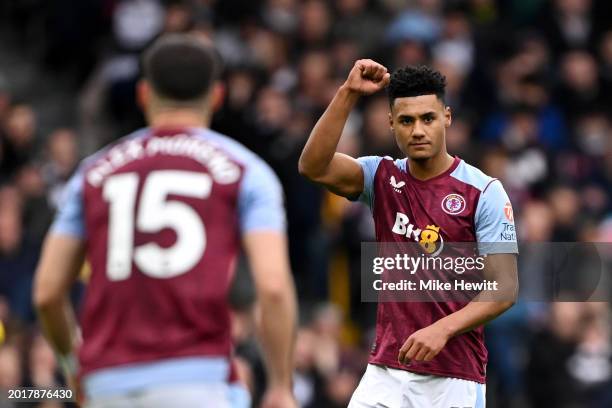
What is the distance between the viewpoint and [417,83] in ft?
24.7

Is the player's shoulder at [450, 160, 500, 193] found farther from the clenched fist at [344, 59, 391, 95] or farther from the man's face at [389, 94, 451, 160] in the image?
the clenched fist at [344, 59, 391, 95]

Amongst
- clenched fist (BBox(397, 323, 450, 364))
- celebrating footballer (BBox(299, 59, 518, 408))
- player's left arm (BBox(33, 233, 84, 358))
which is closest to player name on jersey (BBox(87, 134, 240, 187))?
player's left arm (BBox(33, 233, 84, 358))

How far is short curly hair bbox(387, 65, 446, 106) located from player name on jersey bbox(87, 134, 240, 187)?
7.54 ft

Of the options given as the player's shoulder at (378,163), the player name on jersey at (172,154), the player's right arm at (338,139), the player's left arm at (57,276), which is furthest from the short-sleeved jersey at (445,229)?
the player's left arm at (57,276)

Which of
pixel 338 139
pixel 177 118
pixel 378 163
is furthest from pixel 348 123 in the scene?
pixel 177 118

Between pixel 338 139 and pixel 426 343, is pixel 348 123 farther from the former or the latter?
pixel 426 343

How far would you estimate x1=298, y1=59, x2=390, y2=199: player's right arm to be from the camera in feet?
24.3

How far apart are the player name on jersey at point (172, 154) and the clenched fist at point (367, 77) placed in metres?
2.09

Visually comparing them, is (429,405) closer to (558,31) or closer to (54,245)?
(54,245)

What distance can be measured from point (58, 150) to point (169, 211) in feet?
30.8

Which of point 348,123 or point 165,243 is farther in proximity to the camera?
point 348,123

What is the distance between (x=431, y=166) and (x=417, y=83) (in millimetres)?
441

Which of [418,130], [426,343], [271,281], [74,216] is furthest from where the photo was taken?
[418,130]

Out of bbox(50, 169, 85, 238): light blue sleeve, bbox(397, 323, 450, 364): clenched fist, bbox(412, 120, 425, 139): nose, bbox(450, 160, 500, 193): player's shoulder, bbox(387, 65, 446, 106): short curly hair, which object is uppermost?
bbox(387, 65, 446, 106): short curly hair
